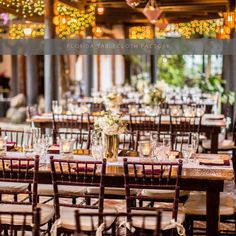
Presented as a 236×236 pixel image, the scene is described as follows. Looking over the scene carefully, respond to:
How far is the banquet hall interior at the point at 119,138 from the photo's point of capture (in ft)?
15.1

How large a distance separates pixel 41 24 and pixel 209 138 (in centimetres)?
578

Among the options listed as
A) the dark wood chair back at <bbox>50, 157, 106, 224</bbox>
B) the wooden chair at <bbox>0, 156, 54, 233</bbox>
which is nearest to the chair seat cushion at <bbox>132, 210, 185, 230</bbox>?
the dark wood chair back at <bbox>50, 157, 106, 224</bbox>

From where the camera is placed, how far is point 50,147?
5.98 metres

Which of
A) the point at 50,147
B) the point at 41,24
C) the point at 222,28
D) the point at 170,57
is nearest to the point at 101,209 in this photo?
the point at 50,147

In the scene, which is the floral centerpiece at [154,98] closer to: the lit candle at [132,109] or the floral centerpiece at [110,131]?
the lit candle at [132,109]

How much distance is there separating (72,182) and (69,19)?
6609mm

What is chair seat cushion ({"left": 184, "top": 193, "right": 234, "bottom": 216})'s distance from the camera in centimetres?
488

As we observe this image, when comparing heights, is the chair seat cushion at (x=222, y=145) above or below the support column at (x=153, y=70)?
below

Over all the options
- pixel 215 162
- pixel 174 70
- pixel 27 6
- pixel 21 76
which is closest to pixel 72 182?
pixel 215 162

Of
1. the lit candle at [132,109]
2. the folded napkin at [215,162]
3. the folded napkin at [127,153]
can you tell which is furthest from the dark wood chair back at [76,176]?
the lit candle at [132,109]

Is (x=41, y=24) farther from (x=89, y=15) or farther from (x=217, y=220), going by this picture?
(x=217, y=220)

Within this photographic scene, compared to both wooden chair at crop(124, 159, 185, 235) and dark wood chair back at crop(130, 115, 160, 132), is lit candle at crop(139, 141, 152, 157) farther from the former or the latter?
dark wood chair back at crop(130, 115, 160, 132)

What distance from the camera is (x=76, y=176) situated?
469cm

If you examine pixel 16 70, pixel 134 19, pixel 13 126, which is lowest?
pixel 13 126
